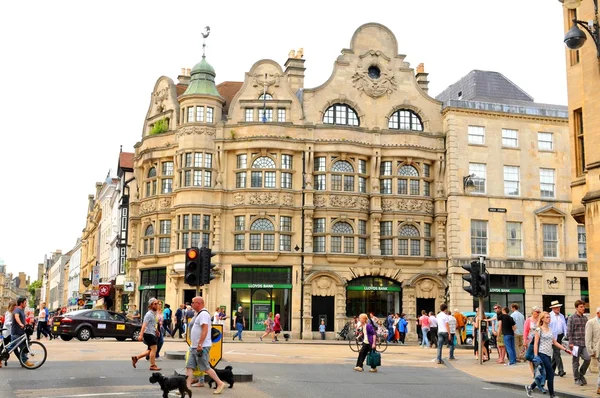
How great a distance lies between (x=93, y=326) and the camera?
34031 millimetres

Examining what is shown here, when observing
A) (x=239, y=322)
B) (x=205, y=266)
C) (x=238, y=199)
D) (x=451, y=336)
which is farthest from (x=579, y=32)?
(x=238, y=199)

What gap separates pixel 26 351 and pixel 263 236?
25843 millimetres

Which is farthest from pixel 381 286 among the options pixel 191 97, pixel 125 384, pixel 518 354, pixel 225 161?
pixel 125 384

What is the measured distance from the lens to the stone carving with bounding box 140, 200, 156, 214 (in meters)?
46.6

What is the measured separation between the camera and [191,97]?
→ 44938 mm

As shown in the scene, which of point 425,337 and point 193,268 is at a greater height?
point 193,268

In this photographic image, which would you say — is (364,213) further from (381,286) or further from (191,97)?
(191,97)

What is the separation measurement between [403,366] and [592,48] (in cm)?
1038

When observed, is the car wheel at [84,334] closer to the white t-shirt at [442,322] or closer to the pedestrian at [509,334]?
the white t-shirt at [442,322]

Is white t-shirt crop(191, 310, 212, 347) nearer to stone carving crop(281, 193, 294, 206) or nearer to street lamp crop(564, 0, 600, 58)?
street lamp crop(564, 0, 600, 58)

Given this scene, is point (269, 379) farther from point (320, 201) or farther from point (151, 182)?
point (151, 182)

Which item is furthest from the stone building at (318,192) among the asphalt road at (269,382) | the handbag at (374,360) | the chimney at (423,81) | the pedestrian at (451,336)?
the handbag at (374,360)

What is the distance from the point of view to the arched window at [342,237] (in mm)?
44531

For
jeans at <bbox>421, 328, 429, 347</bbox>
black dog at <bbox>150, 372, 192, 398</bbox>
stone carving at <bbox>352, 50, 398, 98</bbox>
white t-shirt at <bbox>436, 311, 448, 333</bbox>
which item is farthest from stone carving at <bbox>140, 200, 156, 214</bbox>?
black dog at <bbox>150, 372, 192, 398</bbox>
